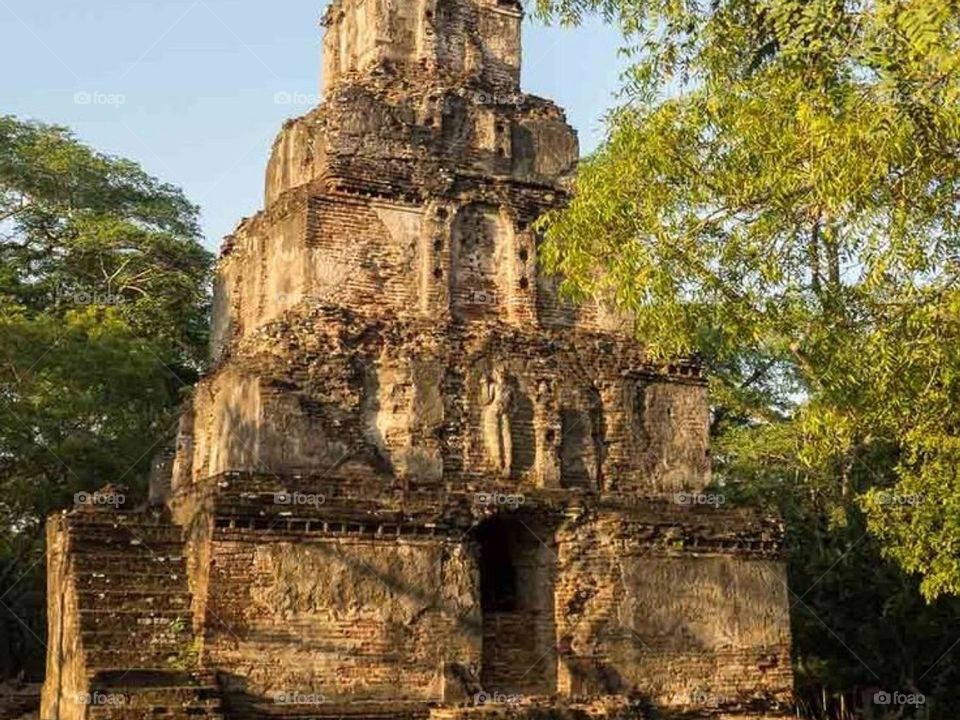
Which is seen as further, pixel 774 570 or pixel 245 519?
pixel 774 570

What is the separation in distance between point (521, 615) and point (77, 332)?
37.2 ft

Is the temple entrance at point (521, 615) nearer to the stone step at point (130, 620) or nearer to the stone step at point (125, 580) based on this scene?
the stone step at point (130, 620)

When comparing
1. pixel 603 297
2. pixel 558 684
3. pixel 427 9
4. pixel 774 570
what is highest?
pixel 427 9

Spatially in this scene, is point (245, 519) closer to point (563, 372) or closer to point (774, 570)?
point (563, 372)

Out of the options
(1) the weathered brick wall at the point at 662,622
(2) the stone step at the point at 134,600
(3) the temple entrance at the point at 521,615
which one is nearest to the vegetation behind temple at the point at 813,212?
(1) the weathered brick wall at the point at 662,622

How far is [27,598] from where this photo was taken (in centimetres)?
2262

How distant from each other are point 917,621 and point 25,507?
15135 mm

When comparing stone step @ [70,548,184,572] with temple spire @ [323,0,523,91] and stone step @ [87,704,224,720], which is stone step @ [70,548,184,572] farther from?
temple spire @ [323,0,523,91]

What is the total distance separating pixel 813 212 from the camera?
30.8 ft

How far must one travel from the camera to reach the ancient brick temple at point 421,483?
11859 mm

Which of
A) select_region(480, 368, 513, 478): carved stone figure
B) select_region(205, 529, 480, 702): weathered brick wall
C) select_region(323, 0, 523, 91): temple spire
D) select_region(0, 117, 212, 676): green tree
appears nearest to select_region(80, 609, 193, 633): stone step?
select_region(205, 529, 480, 702): weathered brick wall

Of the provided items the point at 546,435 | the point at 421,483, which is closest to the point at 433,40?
the point at 546,435

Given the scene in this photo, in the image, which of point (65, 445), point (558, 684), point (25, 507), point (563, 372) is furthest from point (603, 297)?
point (25, 507)

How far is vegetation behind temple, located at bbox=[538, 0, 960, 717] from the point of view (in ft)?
27.3
